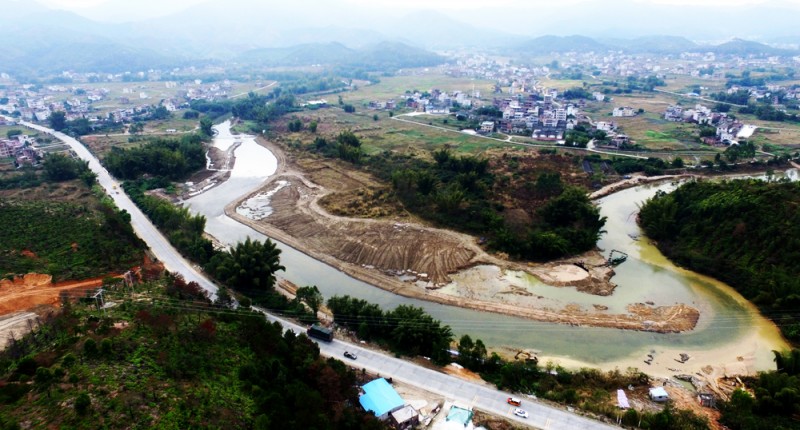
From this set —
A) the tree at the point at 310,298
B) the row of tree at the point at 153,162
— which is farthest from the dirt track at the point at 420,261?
the row of tree at the point at 153,162

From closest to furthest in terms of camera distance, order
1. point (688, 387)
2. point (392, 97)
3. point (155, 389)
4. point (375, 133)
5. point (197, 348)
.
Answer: point (155, 389)
point (197, 348)
point (688, 387)
point (375, 133)
point (392, 97)

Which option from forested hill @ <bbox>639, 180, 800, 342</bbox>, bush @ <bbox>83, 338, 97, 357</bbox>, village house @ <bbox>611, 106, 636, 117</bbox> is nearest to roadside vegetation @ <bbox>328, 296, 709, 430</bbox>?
bush @ <bbox>83, 338, 97, 357</bbox>

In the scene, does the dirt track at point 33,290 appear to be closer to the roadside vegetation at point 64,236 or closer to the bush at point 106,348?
the roadside vegetation at point 64,236

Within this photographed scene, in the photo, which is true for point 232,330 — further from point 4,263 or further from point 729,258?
point 729,258

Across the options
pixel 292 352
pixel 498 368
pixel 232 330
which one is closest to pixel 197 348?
pixel 232 330

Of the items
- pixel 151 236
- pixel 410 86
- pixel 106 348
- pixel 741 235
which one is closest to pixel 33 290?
pixel 151 236

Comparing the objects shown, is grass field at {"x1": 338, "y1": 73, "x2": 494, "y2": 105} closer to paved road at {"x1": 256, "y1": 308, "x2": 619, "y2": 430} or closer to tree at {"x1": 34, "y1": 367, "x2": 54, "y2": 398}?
paved road at {"x1": 256, "y1": 308, "x2": 619, "y2": 430}

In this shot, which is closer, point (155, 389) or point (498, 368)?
point (155, 389)
